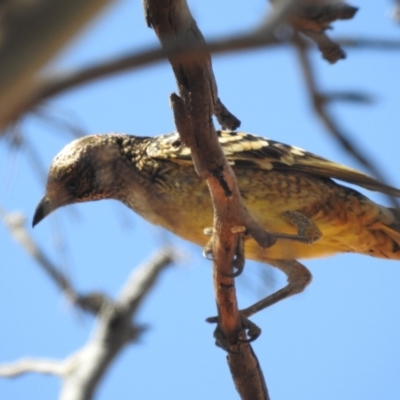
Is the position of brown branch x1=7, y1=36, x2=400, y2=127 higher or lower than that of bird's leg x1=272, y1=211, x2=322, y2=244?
Answer: higher

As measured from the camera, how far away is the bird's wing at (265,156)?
5168 millimetres

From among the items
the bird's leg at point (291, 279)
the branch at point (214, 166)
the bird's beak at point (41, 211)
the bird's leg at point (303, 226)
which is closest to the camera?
the branch at point (214, 166)

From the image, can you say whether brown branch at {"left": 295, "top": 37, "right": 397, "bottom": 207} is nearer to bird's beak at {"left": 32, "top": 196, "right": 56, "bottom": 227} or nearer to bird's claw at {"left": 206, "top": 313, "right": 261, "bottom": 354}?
bird's claw at {"left": 206, "top": 313, "right": 261, "bottom": 354}

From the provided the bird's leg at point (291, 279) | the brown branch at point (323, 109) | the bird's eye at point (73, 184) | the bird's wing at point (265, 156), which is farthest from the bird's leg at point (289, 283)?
the brown branch at point (323, 109)

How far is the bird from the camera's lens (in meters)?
5.08

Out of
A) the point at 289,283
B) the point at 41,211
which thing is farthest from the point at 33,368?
the point at 289,283

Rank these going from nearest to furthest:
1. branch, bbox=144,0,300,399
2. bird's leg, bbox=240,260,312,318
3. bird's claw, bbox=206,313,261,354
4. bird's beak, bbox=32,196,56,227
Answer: branch, bbox=144,0,300,399, bird's claw, bbox=206,313,261,354, bird's leg, bbox=240,260,312,318, bird's beak, bbox=32,196,56,227

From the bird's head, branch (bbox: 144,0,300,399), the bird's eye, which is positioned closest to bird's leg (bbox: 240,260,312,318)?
branch (bbox: 144,0,300,399)

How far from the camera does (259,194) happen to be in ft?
16.7

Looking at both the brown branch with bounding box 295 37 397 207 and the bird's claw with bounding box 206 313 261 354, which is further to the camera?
the bird's claw with bounding box 206 313 261 354

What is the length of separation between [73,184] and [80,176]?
0.08 meters

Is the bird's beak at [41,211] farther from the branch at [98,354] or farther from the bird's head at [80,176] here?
the branch at [98,354]

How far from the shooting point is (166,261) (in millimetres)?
6207

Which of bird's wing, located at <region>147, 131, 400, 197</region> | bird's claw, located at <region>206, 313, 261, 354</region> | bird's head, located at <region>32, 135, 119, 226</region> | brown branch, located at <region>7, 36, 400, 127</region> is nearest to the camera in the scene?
brown branch, located at <region>7, 36, 400, 127</region>
